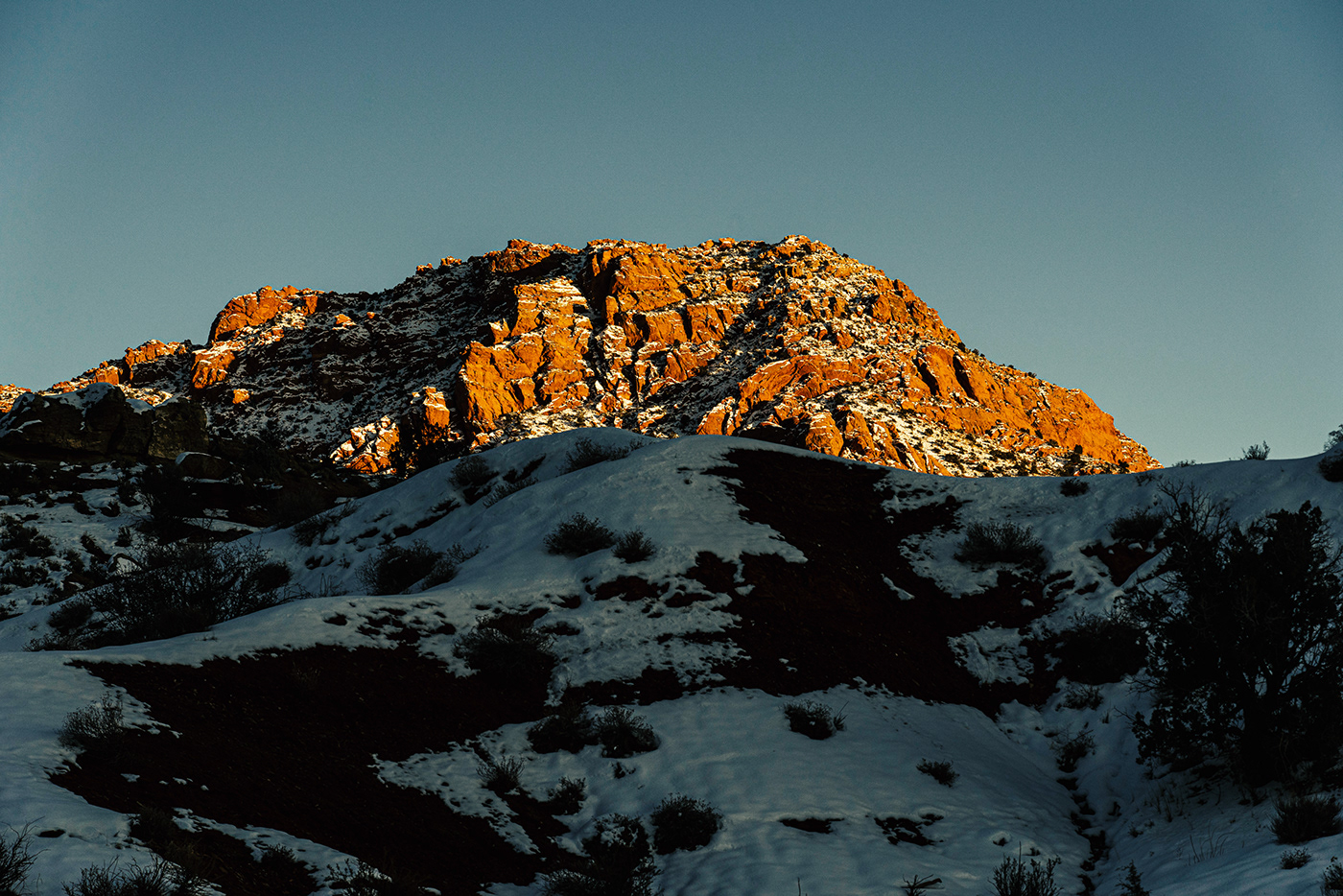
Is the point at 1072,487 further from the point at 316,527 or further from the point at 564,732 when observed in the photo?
the point at 316,527

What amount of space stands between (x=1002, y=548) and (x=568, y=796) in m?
12.4

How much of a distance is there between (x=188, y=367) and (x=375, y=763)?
121790mm

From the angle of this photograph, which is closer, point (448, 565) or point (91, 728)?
point (91, 728)

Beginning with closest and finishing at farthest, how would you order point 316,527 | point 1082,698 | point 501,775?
point 501,775, point 1082,698, point 316,527

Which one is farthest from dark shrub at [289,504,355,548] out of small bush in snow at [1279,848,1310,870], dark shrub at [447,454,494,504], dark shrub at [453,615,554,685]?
small bush in snow at [1279,848,1310,870]

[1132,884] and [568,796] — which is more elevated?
[568,796]

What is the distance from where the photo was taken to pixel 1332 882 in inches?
251

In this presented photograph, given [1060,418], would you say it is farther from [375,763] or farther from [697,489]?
[375,763]

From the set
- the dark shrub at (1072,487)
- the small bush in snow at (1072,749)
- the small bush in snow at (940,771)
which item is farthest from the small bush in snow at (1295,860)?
the dark shrub at (1072,487)

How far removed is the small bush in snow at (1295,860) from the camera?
23.3 feet

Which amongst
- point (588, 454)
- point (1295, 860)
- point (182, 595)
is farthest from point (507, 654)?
point (588, 454)

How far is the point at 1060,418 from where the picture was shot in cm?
10019

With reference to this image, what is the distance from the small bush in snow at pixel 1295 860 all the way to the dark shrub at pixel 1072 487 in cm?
1417

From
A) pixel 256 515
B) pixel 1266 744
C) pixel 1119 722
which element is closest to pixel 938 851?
pixel 1266 744
